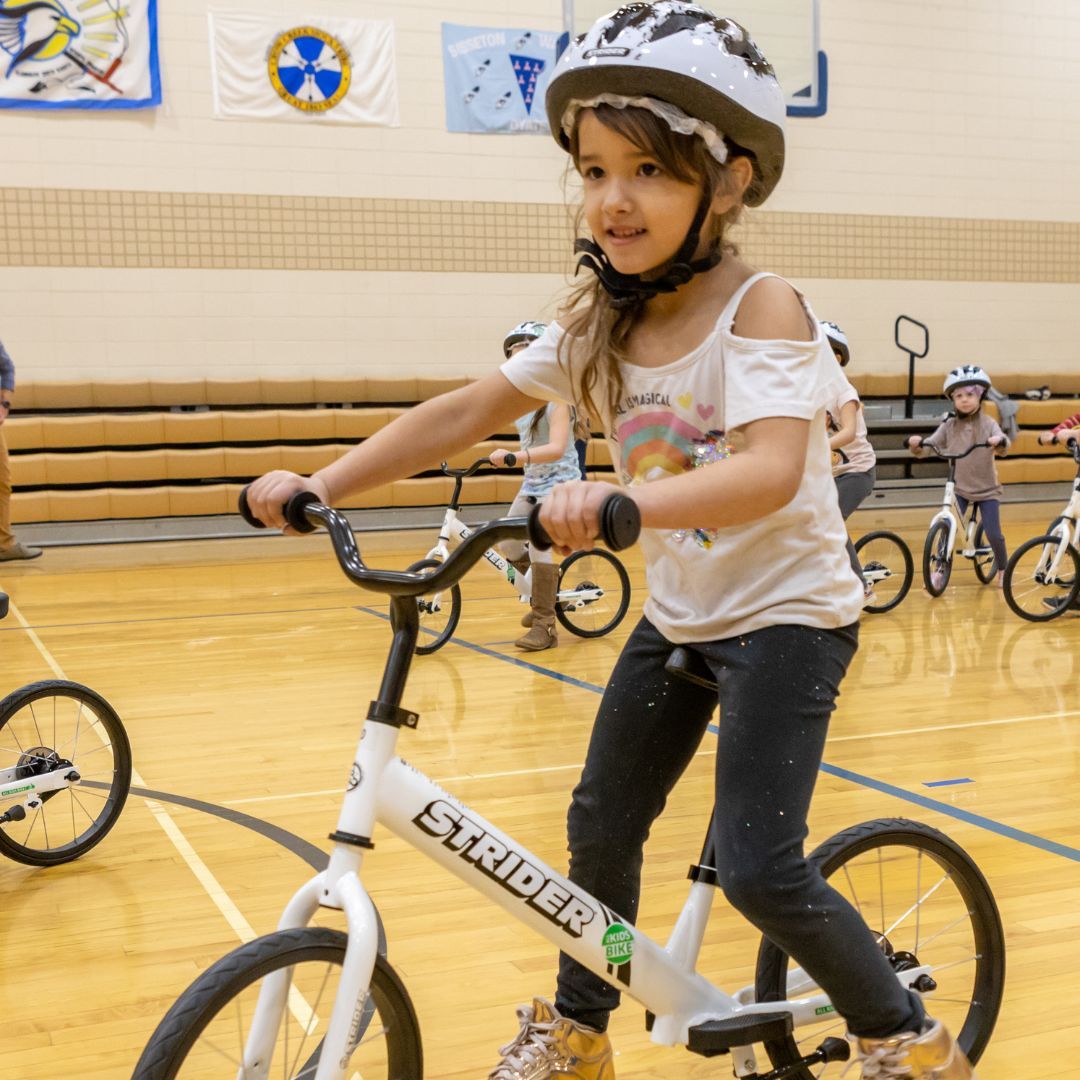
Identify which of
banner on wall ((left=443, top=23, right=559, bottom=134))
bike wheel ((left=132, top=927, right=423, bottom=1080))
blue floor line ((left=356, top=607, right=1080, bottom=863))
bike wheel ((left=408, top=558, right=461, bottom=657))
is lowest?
bike wheel ((left=408, top=558, right=461, bottom=657))

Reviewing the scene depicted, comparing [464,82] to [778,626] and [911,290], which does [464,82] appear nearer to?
[911,290]

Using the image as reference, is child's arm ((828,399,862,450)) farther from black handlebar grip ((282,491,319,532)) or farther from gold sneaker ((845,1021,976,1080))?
black handlebar grip ((282,491,319,532))

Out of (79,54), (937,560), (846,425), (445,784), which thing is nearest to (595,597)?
(846,425)

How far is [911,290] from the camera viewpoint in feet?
40.9

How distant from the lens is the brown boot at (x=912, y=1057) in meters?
1.75

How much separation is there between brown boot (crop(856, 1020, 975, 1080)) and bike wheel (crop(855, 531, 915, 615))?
224 inches

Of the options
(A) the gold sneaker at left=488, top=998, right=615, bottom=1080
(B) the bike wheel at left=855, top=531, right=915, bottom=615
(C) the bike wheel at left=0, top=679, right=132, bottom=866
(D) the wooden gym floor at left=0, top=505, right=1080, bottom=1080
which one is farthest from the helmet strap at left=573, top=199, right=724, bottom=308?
(B) the bike wheel at left=855, top=531, right=915, bottom=615

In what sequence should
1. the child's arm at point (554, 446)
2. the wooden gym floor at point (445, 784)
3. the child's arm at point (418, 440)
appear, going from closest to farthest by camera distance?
1. the child's arm at point (418, 440)
2. the wooden gym floor at point (445, 784)
3. the child's arm at point (554, 446)

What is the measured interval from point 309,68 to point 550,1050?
386 inches

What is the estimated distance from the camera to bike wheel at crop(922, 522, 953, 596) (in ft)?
25.2

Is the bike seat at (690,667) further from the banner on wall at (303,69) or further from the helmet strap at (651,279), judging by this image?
the banner on wall at (303,69)

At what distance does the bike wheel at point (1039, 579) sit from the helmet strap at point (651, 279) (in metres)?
5.76

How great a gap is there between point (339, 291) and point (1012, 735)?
7418mm

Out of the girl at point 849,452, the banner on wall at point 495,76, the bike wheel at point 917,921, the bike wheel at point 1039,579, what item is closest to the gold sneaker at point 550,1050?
the bike wheel at point 917,921
